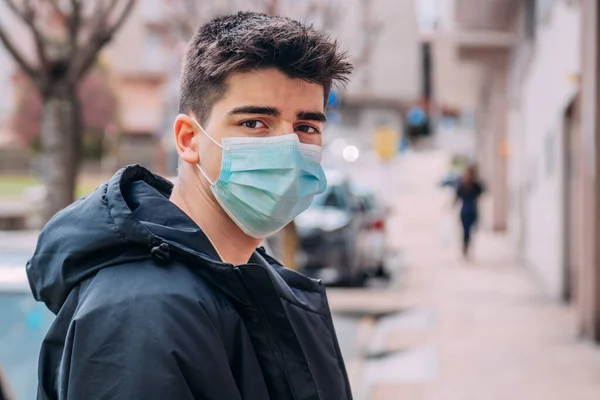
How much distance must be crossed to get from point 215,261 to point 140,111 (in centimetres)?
5612

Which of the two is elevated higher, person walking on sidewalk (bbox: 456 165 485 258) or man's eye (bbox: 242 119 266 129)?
man's eye (bbox: 242 119 266 129)

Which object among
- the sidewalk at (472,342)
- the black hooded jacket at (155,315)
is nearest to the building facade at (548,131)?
the sidewalk at (472,342)

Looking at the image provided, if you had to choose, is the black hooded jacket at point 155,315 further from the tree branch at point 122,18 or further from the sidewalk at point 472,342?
the tree branch at point 122,18

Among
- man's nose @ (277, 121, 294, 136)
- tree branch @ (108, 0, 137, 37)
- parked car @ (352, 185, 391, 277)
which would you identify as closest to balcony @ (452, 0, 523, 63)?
parked car @ (352, 185, 391, 277)

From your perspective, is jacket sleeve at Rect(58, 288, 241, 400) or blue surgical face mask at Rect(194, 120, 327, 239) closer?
jacket sleeve at Rect(58, 288, 241, 400)

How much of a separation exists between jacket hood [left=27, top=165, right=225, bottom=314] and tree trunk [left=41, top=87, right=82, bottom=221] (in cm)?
572

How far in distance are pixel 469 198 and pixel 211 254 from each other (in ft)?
51.2

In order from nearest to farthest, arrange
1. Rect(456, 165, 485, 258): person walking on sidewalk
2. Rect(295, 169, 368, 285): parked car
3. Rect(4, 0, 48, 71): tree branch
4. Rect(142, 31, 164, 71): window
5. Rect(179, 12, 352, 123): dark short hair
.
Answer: Rect(179, 12, 352, 123): dark short hair, Rect(4, 0, 48, 71): tree branch, Rect(295, 169, 368, 285): parked car, Rect(456, 165, 485, 258): person walking on sidewalk, Rect(142, 31, 164, 71): window

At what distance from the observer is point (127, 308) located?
1595 mm

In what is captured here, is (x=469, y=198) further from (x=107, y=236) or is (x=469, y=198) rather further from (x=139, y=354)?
(x=139, y=354)

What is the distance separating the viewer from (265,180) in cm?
205

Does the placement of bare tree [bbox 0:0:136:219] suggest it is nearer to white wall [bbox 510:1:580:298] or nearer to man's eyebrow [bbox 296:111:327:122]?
white wall [bbox 510:1:580:298]

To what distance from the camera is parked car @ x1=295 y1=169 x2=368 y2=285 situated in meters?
13.8

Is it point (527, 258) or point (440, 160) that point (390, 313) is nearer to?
point (527, 258)
